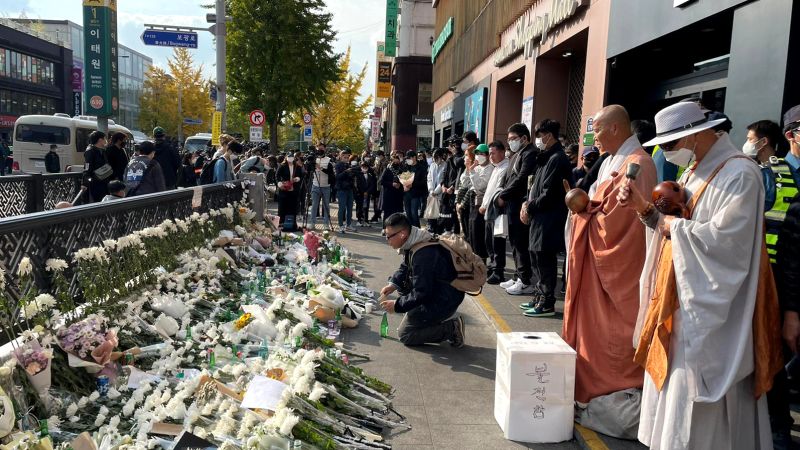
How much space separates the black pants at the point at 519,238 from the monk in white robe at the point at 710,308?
4.72m

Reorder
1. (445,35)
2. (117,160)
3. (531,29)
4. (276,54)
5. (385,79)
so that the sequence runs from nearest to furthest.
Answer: (117,160), (531,29), (276,54), (445,35), (385,79)

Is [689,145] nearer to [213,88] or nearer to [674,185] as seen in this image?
[674,185]

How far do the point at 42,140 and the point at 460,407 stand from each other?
22635 mm

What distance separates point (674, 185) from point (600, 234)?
94 centimetres

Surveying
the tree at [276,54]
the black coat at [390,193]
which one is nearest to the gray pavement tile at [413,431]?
the black coat at [390,193]

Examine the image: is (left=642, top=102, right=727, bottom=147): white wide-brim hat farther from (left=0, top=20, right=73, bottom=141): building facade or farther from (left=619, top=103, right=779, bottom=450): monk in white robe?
(left=0, top=20, right=73, bottom=141): building facade

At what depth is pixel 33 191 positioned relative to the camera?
35.3 feet

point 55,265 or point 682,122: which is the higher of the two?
point 682,122

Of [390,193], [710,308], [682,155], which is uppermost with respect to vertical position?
[682,155]

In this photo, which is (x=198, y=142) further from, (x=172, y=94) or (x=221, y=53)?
(x=172, y=94)

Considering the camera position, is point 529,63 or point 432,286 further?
point 529,63

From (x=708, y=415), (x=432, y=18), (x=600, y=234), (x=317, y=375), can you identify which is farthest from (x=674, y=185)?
(x=432, y=18)

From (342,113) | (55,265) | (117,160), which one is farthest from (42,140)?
(342,113)

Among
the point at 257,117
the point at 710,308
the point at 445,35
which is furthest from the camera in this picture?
the point at 445,35
